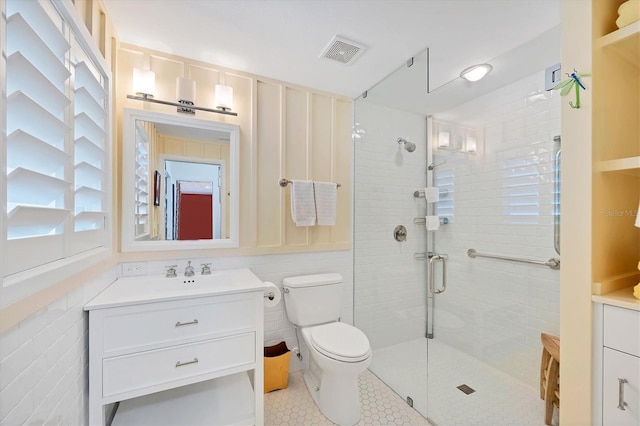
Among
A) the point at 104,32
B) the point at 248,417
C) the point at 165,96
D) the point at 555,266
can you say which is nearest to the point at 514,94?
the point at 555,266

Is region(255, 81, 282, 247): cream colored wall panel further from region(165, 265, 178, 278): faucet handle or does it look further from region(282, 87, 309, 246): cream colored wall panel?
region(165, 265, 178, 278): faucet handle

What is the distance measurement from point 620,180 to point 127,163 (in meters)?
2.47

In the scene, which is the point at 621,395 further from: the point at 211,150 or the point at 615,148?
the point at 211,150

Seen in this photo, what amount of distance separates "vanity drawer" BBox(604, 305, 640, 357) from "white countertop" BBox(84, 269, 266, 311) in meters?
1.46

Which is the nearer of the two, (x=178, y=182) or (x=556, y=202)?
(x=556, y=202)

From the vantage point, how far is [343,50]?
1792 millimetres

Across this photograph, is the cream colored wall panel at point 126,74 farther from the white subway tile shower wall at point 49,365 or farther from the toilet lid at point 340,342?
the toilet lid at point 340,342

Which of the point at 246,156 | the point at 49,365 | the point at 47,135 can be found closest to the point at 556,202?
the point at 246,156

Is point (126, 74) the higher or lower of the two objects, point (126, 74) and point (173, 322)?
the higher

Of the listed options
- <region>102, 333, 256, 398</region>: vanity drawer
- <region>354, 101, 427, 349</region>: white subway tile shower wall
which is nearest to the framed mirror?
<region>102, 333, 256, 398</region>: vanity drawer

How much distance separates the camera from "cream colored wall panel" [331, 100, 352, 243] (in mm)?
2439

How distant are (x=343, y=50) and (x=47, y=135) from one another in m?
1.61

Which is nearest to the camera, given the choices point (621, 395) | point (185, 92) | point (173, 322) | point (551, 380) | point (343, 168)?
point (621, 395)

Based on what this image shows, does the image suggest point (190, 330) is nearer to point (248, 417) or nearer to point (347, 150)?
point (248, 417)
